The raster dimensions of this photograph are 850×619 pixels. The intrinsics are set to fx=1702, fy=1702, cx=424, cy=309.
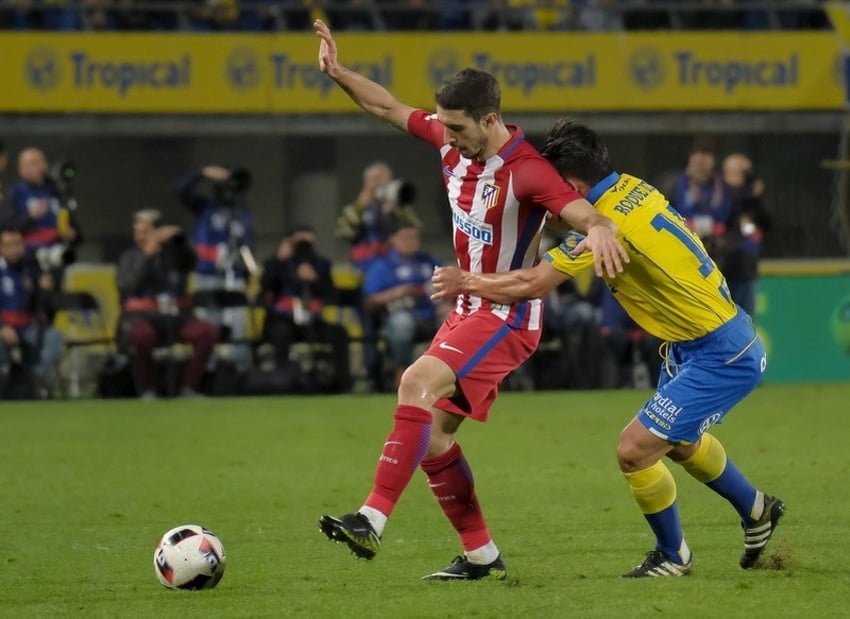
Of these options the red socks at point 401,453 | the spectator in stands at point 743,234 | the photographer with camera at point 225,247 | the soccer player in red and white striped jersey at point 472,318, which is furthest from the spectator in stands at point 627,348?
the red socks at point 401,453

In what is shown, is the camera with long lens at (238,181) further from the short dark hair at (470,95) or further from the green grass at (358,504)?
the short dark hair at (470,95)

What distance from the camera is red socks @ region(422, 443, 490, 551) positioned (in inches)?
267

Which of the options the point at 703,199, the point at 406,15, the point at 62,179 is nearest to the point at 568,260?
the point at 703,199

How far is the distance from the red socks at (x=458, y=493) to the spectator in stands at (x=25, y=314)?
9.60 meters

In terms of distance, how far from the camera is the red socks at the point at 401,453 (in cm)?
634

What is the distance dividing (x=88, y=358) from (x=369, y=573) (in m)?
10.7

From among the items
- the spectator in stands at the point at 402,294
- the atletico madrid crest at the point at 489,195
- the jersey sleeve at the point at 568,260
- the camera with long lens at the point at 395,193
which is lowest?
the spectator in stands at the point at 402,294

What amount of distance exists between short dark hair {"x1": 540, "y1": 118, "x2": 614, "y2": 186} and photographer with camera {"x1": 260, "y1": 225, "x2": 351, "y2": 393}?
9.39m

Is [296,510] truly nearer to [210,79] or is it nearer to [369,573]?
[369,573]

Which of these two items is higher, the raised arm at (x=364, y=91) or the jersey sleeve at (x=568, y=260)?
the raised arm at (x=364, y=91)

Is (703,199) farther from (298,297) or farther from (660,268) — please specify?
(660,268)

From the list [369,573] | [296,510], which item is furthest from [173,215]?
[369,573]

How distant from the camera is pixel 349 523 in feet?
19.9

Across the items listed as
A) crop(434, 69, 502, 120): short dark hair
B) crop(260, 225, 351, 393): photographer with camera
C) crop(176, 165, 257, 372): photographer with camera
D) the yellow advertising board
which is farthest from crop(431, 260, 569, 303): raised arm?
the yellow advertising board
